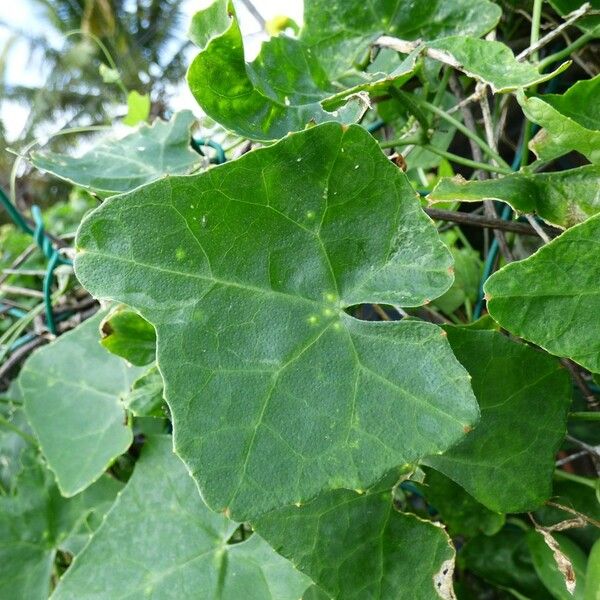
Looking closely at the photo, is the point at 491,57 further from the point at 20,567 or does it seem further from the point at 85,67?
the point at 85,67

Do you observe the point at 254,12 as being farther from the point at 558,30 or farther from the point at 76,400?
the point at 76,400

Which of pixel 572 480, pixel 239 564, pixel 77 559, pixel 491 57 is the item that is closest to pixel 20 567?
pixel 77 559

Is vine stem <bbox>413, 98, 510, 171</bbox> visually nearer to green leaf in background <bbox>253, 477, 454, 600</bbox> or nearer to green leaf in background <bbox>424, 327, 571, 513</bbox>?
green leaf in background <bbox>424, 327, 571, 513</bbox>

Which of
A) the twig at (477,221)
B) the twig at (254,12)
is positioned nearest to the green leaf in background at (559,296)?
the twig at (477,221)

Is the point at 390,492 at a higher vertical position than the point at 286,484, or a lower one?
lower

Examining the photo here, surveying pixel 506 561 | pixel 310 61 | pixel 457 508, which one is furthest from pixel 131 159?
pixel 506 561

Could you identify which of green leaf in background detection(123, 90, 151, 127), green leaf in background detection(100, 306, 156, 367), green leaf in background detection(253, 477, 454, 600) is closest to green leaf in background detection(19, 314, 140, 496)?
green leaf in background detection(100, 306, 156, 367)
